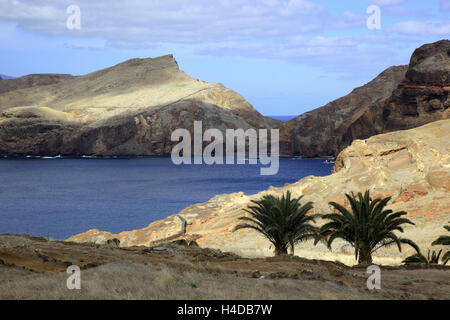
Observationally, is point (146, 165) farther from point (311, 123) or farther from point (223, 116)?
Result: point (311, 123)

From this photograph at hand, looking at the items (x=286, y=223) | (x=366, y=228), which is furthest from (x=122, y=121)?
(x=366, y=228)

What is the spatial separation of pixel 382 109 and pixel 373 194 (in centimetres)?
8471

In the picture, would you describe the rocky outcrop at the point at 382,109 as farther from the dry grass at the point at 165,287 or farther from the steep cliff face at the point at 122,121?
the dry grass at the point at 165,287

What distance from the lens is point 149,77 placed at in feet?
629

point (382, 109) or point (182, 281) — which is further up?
point (382, 109)

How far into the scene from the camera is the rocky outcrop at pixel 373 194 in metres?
25.7

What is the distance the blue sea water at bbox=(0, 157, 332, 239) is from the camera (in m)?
49.6

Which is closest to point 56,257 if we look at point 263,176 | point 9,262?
point 9,262

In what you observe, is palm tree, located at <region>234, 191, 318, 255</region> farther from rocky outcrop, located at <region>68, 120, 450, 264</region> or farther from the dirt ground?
the dirt ground

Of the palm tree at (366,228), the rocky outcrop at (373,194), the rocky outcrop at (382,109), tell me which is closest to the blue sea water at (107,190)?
the rocky outcrop at (373,194)

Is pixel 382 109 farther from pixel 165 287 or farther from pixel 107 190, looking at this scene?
pixel 165 287

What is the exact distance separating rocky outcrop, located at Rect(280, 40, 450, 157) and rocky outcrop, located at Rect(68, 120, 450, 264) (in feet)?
167

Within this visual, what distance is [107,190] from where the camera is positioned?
249ft

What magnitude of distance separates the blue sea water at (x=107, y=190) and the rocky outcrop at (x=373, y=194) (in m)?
12.5
